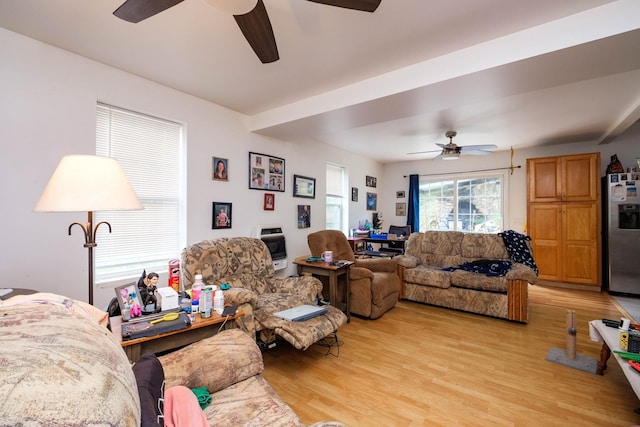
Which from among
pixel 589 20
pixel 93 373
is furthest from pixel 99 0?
pixel 589 20

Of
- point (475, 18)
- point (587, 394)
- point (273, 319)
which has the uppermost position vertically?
point (475, 18)

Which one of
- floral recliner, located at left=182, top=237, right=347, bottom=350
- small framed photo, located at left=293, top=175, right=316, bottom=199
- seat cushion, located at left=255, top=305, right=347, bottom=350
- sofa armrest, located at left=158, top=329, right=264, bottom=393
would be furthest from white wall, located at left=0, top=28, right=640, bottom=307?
sofa armrest, located at left=158, top=329, right=264, bottom=393

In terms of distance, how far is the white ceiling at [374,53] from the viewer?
171 centimetres

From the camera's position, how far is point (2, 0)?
5.34 feet

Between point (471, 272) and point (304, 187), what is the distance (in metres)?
2.59

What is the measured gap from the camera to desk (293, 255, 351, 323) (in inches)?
126

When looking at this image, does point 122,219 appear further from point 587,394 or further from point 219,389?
point 587,394

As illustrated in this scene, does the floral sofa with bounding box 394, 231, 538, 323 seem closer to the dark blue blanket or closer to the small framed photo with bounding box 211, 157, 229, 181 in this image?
the dark blue blanket

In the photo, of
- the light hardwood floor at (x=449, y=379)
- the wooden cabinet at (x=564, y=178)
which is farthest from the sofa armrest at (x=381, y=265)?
the wooden cabinet at (x=564, y=178)

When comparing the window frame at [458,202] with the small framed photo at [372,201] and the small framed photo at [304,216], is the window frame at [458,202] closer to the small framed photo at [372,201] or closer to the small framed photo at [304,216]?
the small framed photo at [372,201]

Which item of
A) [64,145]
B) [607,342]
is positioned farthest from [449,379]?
[64,145]

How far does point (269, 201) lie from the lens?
376 cm

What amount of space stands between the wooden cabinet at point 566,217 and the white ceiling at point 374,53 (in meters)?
1.50

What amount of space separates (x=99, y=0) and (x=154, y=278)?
1652mm
